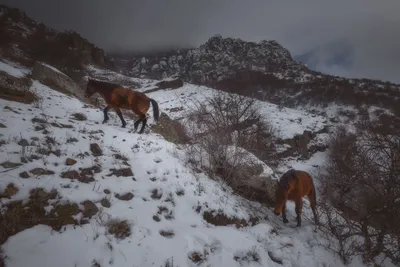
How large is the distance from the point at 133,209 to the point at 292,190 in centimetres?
410

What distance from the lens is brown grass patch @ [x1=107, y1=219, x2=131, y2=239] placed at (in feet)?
12.0

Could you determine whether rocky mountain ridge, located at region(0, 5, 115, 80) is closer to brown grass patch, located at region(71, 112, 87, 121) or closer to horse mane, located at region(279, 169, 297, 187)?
brown grass patch, located at region(71, 112, 87, 121)

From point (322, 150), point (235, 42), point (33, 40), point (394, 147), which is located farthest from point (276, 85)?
point (235, 42)

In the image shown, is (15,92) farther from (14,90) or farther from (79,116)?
(79,116)

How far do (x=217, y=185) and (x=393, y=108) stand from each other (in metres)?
47.1

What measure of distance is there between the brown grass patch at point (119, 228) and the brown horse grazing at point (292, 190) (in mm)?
3815

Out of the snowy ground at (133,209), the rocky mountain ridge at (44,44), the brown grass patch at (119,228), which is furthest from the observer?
the rocky mountain ridge at (44,44)

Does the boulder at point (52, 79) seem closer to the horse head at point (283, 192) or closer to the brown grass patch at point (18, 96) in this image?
the brown grass patch at point (18, 96)

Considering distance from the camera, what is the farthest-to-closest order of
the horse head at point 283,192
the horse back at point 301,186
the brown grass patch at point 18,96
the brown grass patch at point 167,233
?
the brown grass patch at point 18,96 < the horse back at point 301,186 < the horse head at point 283,192 < the brown grass patch at point 167,233

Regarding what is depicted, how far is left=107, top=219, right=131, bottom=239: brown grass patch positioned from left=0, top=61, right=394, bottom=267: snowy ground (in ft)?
0.21

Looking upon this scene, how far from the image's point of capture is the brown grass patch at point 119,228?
365cm

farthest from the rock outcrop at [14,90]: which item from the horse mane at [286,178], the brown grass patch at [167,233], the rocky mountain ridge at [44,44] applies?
the rocky mountain ridge at [44,44]

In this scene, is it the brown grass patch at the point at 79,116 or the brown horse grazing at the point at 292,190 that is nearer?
the brown horse grazing at the point at 292,190

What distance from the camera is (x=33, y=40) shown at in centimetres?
3744
